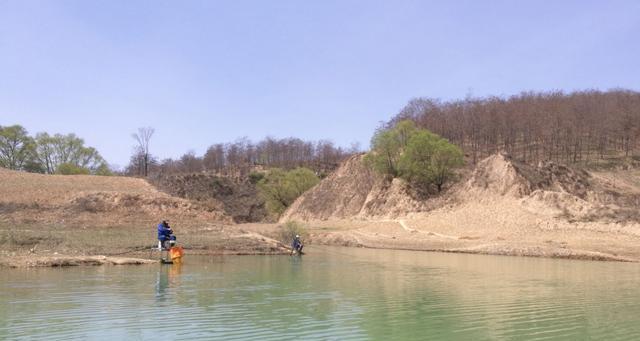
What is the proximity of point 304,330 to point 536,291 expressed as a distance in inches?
471

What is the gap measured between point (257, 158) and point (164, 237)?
130 m

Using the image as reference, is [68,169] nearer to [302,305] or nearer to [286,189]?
[286,189]

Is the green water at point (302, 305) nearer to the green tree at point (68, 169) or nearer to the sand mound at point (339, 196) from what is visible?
the sand mound at point (339, 196)

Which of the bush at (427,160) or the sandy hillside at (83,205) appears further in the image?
the bush at (427,160)

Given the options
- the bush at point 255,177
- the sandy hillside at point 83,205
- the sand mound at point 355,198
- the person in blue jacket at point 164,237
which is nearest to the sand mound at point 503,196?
the sand mound at point 355,198

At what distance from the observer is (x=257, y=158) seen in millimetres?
157000

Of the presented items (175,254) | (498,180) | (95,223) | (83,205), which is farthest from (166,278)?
(498,180)

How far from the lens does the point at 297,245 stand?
3516 centimetres

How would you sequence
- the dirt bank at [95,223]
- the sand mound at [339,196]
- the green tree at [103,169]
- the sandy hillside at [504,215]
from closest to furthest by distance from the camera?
the dirt bank at [95,223]
the sandy hillside at [504,215]
the sand mound at [339,196]
the green tree at [103,169]

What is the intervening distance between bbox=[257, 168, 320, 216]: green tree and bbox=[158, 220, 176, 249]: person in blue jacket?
7074cm

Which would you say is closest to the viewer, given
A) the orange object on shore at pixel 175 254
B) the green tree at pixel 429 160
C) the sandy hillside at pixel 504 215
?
the orange object on shore at pixel 175 254

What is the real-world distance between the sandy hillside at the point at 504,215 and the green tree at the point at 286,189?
12090 mm

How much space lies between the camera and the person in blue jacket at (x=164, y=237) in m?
27.5

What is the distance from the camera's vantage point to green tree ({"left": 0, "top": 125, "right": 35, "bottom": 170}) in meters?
107
